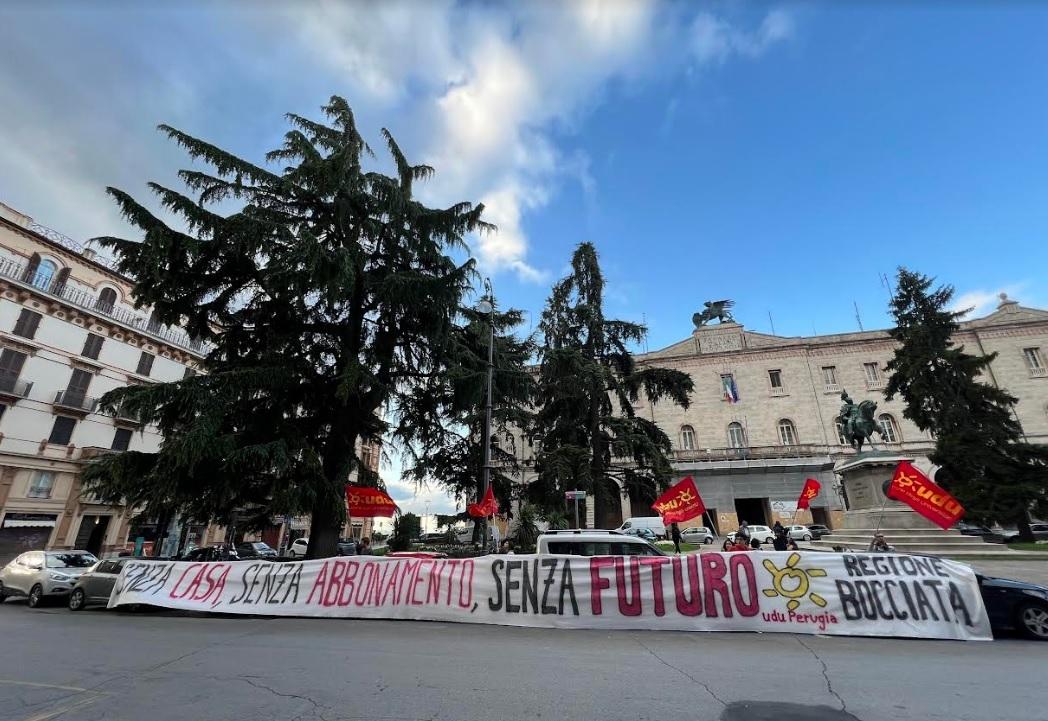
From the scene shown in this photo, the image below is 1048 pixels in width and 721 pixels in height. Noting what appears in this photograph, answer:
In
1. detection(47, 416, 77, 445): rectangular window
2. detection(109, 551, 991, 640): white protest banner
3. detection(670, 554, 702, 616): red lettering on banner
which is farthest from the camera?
detection(47, 416, 77, 445): rectangular window

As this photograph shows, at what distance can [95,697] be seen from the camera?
466 centimetres

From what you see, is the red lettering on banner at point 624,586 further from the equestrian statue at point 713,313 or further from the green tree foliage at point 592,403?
the equestrian statue at point 713,313

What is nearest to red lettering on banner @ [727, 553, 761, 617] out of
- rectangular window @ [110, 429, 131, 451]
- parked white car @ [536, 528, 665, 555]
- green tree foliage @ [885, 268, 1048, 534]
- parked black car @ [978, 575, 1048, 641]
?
parked white car @ [536, 528, 665, 555]

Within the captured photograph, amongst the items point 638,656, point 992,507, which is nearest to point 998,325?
point 992,507

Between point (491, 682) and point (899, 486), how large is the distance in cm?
1132

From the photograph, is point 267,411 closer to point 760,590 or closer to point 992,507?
point 760,590

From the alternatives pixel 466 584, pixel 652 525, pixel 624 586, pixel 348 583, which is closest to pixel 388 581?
pixel 348 583

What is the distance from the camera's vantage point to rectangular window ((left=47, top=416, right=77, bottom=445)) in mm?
26672

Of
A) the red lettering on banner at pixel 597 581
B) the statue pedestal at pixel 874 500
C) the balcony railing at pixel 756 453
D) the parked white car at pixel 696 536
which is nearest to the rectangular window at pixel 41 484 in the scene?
the red lettering on banner at pixel 597 581

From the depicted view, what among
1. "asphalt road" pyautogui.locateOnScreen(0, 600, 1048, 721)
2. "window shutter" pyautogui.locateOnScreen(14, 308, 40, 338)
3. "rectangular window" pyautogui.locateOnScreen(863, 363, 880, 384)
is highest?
"rectangular window" pyautogui.locateOnScreen(863, 363, 880, 384)

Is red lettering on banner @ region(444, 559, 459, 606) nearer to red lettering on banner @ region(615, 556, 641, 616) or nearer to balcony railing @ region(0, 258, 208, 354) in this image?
red lettering on banner @ region(615, 556, 641, 616)

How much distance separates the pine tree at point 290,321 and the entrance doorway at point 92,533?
73.5 ft

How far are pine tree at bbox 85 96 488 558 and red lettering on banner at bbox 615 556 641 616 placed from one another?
7699 millimetres

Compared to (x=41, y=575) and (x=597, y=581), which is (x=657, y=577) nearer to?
(x=597, y=581)
